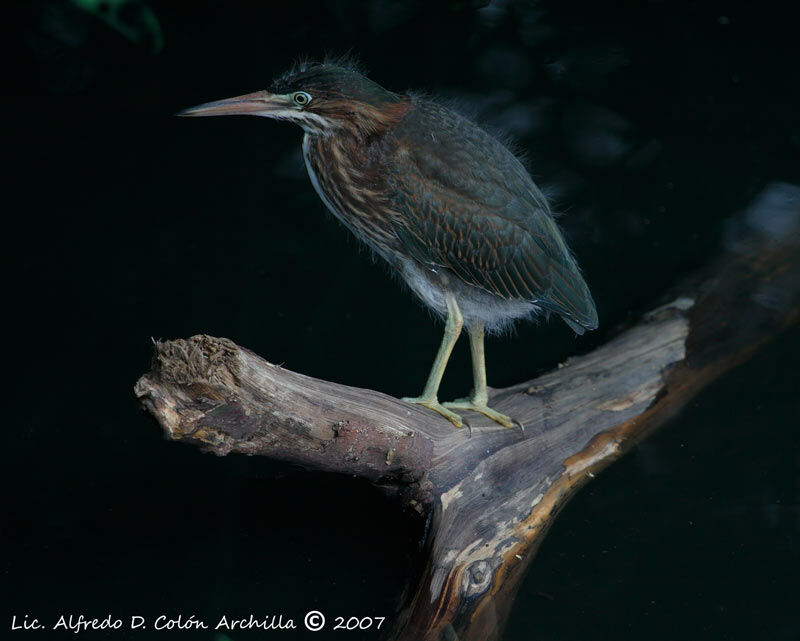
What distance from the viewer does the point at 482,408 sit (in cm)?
192

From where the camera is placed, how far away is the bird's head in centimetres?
168

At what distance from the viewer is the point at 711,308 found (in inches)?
92.7

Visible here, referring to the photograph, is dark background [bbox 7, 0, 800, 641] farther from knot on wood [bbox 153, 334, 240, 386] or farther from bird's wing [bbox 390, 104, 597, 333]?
knot on wood [bbox 153, 334, 240, 386]

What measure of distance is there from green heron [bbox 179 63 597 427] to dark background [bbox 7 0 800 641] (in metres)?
0.52

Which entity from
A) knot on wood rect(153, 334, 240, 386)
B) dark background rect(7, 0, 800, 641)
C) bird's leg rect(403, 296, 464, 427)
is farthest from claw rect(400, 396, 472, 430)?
knot on wood rect(153, 334, 240, 386)

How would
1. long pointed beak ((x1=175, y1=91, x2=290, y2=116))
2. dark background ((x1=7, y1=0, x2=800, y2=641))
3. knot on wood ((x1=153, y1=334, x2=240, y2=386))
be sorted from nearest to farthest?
knot on wood ((x1=153, y1=334, x2=240, y2=386)) < long pointed beak ((x1=175, y1=91, x2=290, y2=116)) < dark background ((x1=7, y1=0, x2=800, y2=641))

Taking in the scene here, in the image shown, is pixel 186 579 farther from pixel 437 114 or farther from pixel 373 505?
pixel 437 114

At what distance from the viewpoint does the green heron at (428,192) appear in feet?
5.55

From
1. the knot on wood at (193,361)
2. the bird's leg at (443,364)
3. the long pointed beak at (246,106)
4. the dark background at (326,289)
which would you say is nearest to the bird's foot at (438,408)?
the bird's leg at (443,364)

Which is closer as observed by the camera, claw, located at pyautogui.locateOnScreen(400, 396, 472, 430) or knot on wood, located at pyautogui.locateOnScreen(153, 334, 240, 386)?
knot on wood, located at pyautogui.locateOnScreen(153, 334, 240, 386)

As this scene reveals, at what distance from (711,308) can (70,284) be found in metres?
2.00

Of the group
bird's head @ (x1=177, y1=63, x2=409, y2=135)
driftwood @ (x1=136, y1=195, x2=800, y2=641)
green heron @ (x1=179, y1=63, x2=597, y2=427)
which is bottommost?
driftwood @ (x1=136, y1=195, x2=800, y2=641)

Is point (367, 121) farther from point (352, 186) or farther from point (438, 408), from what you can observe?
point (438, 408)

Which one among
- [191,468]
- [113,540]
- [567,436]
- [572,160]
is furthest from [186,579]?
[572,160]
